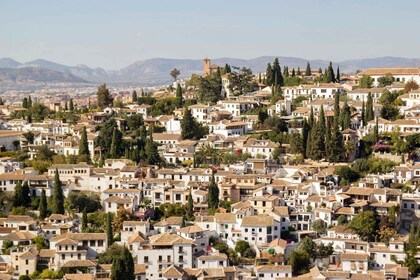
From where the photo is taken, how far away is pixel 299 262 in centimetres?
2825

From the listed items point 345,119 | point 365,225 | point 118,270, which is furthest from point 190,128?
point 118,270

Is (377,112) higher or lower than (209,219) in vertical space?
higher

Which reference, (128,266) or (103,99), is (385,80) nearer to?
(103,99)

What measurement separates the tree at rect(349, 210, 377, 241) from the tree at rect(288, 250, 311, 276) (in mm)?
2642

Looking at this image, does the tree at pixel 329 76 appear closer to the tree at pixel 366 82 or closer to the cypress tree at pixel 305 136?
the tree at pixel 366 82

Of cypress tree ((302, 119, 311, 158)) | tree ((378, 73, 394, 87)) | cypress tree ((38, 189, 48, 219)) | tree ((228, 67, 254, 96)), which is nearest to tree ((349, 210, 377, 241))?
cypress tree ((302, 119, 311, 158))

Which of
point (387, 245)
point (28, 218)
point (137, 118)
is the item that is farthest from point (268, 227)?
point (137, 118)

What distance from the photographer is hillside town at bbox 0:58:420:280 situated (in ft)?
92.4

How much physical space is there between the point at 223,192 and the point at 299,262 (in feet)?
21.9

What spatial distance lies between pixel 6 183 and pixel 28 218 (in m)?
4.40

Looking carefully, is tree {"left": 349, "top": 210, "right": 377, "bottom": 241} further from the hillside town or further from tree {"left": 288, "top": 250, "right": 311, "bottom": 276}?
tree {"left": 288, "top": 250, "right": 311, "bottom": 276}

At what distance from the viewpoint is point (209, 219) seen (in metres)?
30.7

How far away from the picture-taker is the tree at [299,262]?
91.8 feet

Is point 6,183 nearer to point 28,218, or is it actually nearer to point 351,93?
point 28,218
